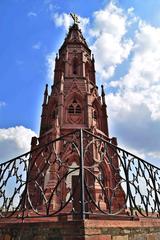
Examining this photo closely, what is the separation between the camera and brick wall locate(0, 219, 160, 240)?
115 inches

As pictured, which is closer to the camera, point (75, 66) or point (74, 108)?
point (74, 108)

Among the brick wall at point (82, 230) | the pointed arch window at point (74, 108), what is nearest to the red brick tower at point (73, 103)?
the pointed arch window at point (74, 108)

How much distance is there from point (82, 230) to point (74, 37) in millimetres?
32160

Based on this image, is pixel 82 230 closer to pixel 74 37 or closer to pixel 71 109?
pixel 71 109

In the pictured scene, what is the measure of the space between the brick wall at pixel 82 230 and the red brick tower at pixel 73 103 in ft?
38.9

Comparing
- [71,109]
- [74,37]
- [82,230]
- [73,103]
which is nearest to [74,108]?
[71,109]

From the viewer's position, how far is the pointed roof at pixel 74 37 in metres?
30.3

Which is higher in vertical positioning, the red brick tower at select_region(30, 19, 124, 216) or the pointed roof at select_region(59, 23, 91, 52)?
the pointed roof at select_region(59, 23, 91, 52)

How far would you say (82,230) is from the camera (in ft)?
9.35

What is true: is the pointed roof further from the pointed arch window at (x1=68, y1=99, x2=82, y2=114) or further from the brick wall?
the brick wall

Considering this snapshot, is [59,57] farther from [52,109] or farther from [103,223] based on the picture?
[103,223]

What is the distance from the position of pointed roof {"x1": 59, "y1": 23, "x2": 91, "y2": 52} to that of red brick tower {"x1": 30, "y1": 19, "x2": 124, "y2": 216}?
148 millimetres

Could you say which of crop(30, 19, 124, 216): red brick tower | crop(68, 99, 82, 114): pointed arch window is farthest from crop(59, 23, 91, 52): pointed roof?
crop(68, 99, 82, 114): pointed arch window

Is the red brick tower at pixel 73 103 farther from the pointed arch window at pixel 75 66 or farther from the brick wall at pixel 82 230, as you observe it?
the brick wall at pixel 82 230
